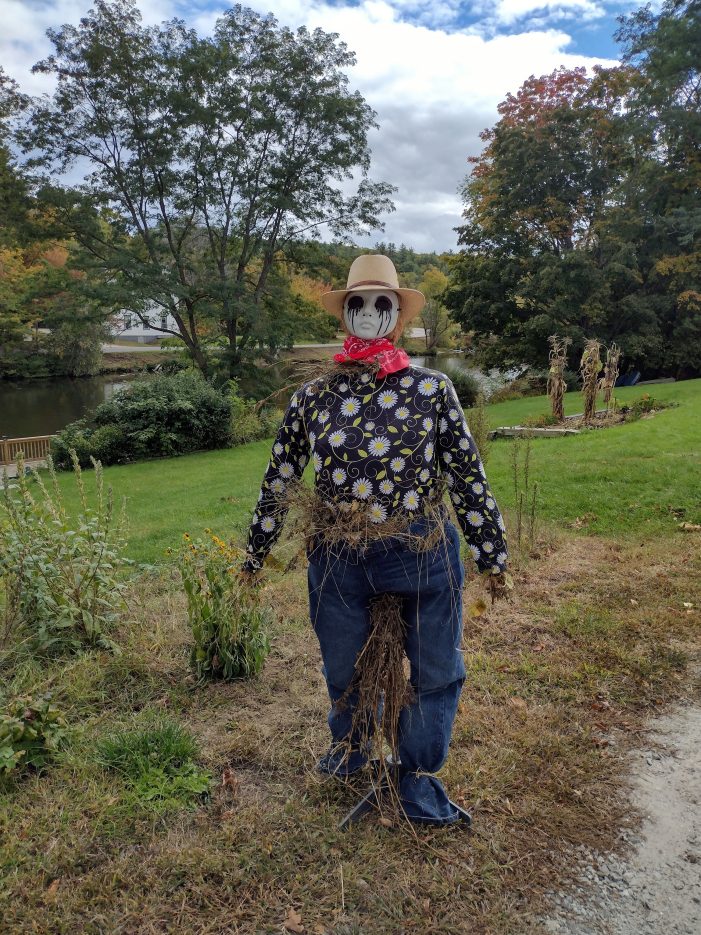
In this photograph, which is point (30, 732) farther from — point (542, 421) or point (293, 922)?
point (542, 421)

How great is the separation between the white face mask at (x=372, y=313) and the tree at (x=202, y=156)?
1535 cm

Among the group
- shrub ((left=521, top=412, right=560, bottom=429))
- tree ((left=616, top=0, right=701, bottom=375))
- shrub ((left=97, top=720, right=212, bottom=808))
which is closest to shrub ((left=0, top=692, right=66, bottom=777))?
shrub ((left=97, top=720, right=212, bottom=808))

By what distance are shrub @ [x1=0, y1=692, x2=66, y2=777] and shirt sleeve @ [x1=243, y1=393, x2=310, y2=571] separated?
3.91 ft

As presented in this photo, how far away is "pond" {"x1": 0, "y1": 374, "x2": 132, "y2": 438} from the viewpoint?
22359 millimetres

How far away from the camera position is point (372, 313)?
Result: 232cm

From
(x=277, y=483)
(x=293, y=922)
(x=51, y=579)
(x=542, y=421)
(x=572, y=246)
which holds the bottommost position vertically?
(x=293, y=922)

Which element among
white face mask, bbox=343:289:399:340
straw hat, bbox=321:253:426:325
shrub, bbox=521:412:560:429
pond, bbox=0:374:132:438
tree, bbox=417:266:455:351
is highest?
tree, bbox=417:266:455:351

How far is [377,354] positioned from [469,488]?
0.58 metres

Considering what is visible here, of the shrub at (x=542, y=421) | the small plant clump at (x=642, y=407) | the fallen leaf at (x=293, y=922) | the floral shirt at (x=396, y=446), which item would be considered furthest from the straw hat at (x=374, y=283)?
the small plant clump at (x=642, y=407)

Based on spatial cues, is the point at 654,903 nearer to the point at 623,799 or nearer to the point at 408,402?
the point at 623,799

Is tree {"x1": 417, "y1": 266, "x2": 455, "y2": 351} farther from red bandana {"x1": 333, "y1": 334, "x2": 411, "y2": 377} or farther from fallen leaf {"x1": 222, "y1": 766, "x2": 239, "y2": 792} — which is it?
fallen leaf {"x1": 222, "y1": 766, "x2": 239, "y2": 792}

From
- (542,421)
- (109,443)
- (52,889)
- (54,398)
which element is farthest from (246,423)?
(54,398)

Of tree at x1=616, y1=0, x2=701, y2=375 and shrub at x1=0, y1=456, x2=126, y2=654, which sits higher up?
tree at x1=616, y1=0, x2=701, y2=375

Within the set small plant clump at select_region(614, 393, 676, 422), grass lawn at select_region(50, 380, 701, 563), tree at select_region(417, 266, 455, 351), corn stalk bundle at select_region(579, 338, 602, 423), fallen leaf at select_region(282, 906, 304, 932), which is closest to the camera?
fallen leaf at select_region(282, 906, 304, 932)
